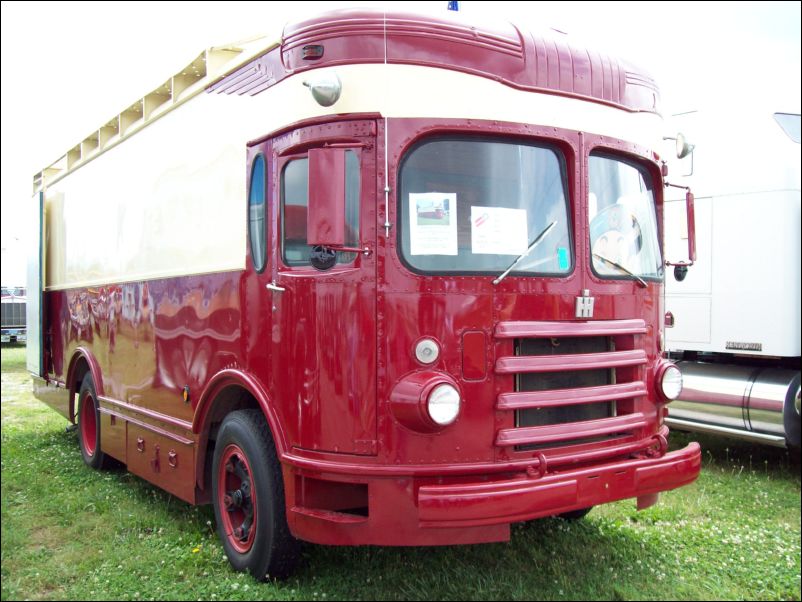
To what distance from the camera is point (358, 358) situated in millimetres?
4078

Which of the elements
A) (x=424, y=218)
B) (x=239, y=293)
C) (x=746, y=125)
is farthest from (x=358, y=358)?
(x=746, y=125)

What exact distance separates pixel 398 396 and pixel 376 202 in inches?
38.7

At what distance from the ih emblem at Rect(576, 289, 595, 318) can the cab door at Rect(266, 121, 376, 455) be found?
1.17 metres

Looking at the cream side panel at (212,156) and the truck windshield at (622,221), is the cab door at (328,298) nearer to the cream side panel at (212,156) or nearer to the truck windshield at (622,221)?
the cream side panel at (212,156)

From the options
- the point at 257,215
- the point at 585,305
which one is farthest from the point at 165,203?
the point at 585,305

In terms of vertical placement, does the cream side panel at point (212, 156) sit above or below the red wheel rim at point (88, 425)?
above

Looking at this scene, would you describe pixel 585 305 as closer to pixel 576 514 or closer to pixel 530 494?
pixel 530 494

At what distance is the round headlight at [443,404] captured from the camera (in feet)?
12.9

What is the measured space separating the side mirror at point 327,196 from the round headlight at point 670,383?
7.19 feet

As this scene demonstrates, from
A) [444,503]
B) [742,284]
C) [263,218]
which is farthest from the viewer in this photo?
[742,284]

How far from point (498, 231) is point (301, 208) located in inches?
42.1

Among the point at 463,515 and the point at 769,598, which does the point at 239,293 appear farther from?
the point at 769,598

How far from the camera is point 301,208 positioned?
440 cm

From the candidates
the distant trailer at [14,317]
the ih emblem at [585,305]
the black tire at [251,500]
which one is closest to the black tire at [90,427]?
the distant trailer at [14,317]
